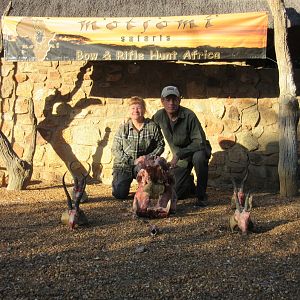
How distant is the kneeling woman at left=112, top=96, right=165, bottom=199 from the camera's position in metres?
5.95

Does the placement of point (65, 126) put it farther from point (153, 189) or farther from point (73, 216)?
point (73, 216)

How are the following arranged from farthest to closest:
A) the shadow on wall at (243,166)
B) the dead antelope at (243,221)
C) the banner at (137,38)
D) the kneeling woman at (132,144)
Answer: the shadow on wall at (243,166) → the banner at (137,38) → the kneeling woman at (132,144) → the dead antelope at (243,221)

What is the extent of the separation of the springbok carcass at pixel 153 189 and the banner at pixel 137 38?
6.21 ft

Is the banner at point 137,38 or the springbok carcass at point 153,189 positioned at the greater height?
the banner at point 137,38

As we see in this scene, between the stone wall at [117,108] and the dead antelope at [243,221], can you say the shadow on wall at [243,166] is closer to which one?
the stone wall at [117,108]

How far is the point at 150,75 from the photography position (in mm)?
7305

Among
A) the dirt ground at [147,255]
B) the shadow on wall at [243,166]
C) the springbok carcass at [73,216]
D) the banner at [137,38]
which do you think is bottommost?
the dirt ground at [147,255]

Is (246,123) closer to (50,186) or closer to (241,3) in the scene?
(241,3)

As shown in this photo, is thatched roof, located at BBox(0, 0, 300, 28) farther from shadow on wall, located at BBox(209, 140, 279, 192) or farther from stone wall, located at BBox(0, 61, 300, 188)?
shadow on wall, located at BBox(209, 140, 279, 192)

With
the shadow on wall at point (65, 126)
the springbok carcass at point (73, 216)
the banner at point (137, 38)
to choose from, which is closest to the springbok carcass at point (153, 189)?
the springbok carcass at point (73, 216)

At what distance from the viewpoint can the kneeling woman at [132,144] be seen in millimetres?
5945

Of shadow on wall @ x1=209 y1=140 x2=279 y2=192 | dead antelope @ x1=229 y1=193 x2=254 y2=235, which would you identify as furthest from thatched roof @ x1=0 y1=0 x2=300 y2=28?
dead antelope @ x1=229 y1=193 x2=254 y2=235

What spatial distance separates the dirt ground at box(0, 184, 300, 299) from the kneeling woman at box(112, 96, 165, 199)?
467 mm

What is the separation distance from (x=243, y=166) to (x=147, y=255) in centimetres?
353
